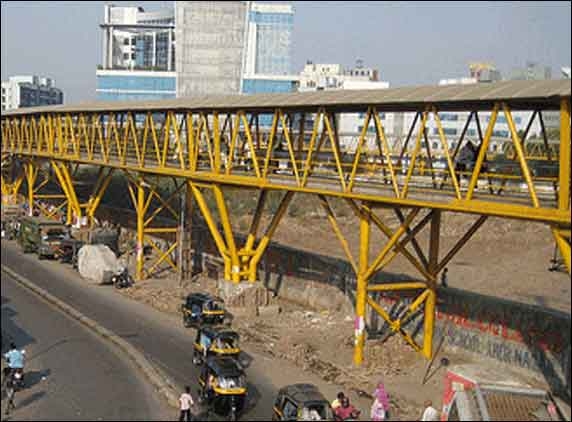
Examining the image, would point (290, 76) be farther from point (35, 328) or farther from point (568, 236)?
point (568, 236)

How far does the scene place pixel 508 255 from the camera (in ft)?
165

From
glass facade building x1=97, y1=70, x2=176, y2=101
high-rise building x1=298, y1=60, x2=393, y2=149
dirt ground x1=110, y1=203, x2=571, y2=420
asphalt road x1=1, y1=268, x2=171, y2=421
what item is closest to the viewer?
asphalt road x1=1, y1=268, x2=171, y2=421

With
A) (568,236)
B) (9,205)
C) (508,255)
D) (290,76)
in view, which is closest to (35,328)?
(568,236)

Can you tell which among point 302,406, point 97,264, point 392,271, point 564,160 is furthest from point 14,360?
point 392,271

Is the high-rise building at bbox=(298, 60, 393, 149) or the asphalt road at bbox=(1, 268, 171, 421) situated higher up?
the high-rise building at bbox=(298, 60, 393, 149)

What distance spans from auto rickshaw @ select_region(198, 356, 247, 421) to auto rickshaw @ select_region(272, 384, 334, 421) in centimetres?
168

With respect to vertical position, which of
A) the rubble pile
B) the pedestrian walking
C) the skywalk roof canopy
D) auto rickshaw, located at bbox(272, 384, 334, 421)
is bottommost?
the rubble pile

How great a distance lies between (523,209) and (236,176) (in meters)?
15.3

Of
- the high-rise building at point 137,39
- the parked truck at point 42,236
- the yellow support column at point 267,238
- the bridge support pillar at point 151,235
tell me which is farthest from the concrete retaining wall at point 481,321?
the high-rise building at point 137,39

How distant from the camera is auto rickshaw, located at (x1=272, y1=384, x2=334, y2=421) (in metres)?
18.8

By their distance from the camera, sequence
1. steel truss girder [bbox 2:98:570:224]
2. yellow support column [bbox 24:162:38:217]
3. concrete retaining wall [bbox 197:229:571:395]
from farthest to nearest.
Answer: yellow support column [bbox 24:162:38:217] → concrete retaining wall [bbox 197:229:571:395] → steel truss girder [bbox 2:98:570:224]

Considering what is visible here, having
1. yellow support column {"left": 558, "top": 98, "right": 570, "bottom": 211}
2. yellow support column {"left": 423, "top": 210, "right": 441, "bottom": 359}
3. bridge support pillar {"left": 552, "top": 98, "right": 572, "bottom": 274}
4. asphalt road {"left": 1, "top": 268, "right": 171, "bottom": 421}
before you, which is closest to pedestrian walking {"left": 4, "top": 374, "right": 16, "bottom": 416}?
asphalt road {"left": 1, "top": 268, "right": 171, "bottom": 421}

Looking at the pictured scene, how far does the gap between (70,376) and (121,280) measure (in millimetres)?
16706

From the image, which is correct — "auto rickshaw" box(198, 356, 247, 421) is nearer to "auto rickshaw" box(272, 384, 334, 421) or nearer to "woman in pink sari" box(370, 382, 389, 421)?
"auto rickshaw" box(272, 384, 334, 421)
